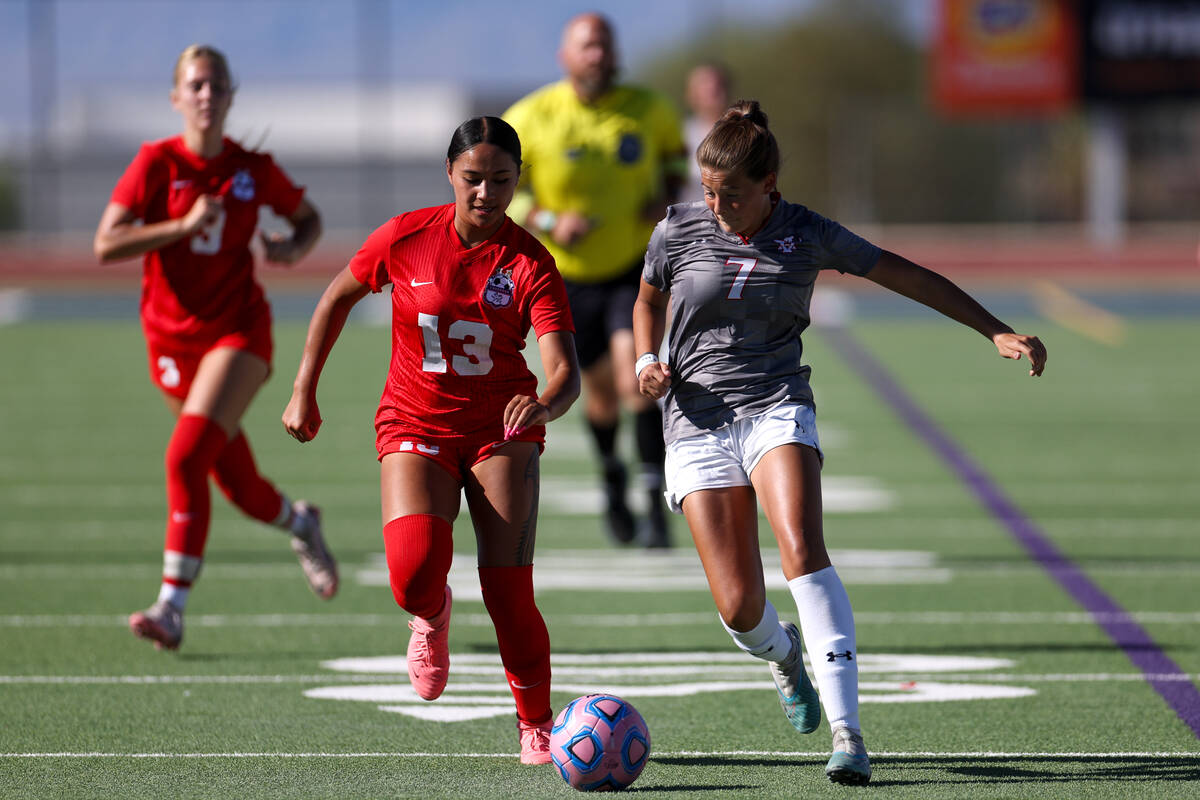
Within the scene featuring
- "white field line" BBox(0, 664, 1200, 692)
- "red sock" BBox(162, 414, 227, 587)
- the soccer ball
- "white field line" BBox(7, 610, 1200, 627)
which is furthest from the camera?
"white field line" BBox(7, 610, 1200, 627)

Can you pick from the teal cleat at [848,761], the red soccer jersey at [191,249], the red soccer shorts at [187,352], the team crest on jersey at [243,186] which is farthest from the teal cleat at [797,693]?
the team crest on jersey at [243,186]

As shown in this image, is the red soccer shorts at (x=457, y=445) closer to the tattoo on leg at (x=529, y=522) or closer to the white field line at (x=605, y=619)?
the tattoo on leg at (x=529, y=522)

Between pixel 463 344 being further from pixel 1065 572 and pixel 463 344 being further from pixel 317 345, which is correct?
pixel 1065 572

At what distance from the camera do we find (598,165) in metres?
8.21

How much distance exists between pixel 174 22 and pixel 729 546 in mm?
Answer: 53497

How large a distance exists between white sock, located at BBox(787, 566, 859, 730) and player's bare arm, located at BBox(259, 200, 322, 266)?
2.75 meters

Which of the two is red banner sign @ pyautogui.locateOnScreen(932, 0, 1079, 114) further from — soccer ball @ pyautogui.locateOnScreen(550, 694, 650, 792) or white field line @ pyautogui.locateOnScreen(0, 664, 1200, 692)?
soccer ball @ pyautogui.locateOnScreen(550, 694, 650, 792)

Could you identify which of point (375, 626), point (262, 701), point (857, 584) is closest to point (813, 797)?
point (262, 701)

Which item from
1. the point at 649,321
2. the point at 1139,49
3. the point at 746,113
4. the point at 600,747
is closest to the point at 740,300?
the point at 649,321

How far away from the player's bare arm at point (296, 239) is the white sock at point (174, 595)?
4.11 ft

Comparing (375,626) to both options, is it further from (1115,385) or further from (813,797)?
(1115,385)

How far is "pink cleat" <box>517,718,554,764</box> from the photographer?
4.74 metres

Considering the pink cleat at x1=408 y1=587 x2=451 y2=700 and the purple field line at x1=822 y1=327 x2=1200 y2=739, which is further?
the purple field line at x1=822 y1=327 x2=1200 y2=739

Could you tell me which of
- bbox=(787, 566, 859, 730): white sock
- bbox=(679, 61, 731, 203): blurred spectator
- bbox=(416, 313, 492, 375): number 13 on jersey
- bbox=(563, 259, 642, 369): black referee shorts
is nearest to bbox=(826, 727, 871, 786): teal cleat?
bbox=(787, 566, 859, 730): white sock
